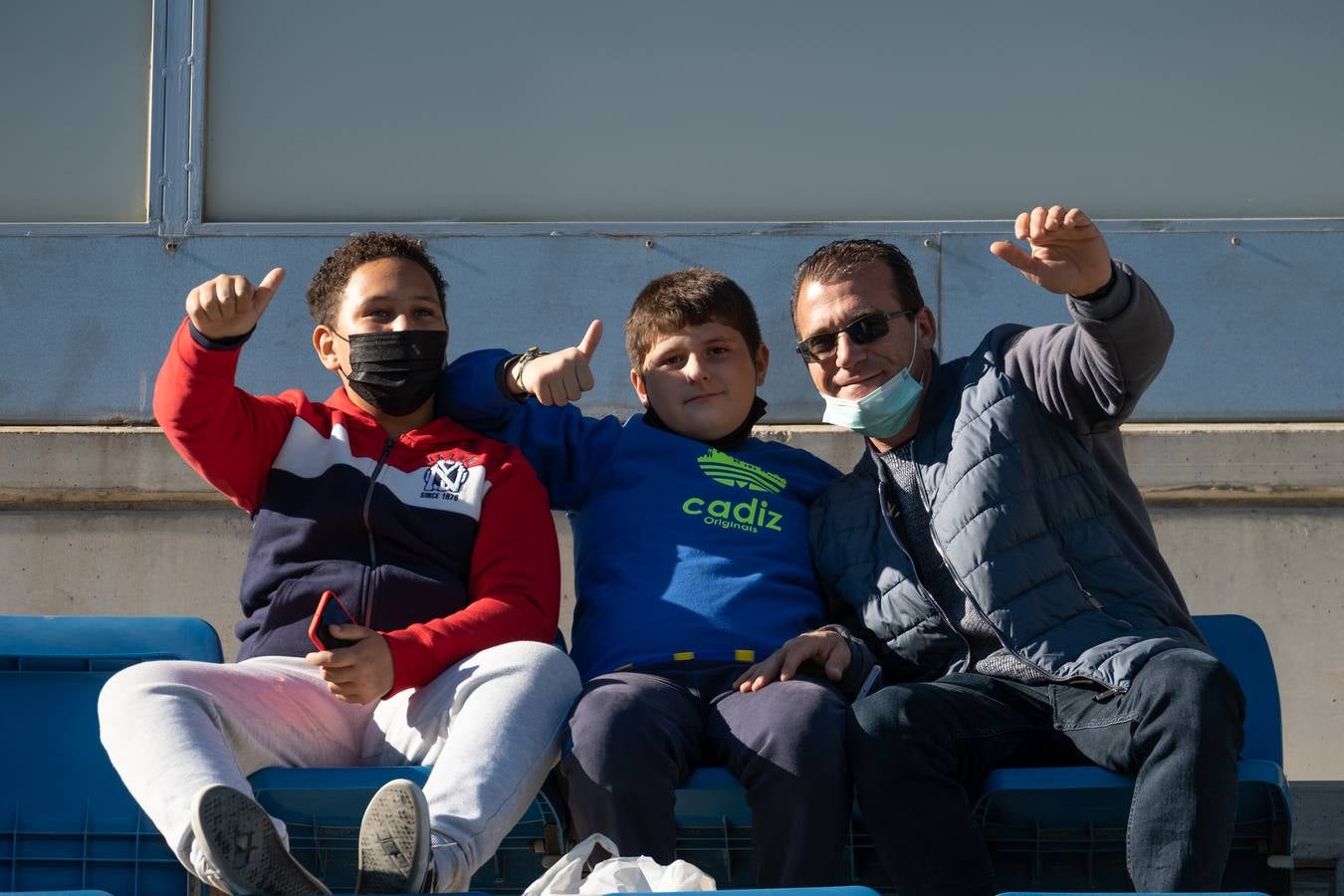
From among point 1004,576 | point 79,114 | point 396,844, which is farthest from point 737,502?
point 79,114

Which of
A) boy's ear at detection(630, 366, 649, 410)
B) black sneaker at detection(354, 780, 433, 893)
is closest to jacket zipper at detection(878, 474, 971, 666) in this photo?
boy's ear at detection(630, 366, 649, 410)

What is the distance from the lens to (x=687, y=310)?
320 cm

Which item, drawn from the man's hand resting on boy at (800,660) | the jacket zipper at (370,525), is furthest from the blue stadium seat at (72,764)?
the man's hand resting on boy at (800,660)

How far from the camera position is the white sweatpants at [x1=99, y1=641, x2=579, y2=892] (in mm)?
2189

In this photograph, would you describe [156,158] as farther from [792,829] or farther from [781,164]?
[792,829]

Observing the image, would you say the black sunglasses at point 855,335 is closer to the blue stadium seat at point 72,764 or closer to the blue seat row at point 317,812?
the blue seat row at point 317,812

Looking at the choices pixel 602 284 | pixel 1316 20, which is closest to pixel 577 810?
pixel 602 284

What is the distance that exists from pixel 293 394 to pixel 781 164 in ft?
5.74

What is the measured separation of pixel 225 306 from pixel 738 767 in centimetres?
122

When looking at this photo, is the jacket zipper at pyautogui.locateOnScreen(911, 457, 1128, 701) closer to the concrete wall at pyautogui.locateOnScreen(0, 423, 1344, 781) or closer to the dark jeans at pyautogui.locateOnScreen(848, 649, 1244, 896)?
the dark jeans at pyautogui.locateOnScreen(848, 649, 1244, 896)

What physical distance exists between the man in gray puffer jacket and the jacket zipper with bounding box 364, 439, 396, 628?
28.2 inches

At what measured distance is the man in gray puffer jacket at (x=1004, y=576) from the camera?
2.33m

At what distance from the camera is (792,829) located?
2361 millimetres

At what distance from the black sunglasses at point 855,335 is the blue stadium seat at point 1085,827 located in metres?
0.92
